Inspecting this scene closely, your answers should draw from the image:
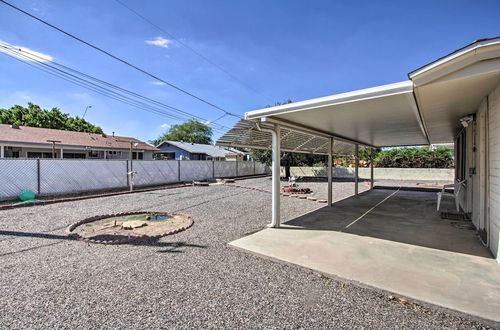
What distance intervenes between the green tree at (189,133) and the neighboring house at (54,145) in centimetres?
2687

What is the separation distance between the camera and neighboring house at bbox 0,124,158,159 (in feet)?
50.7

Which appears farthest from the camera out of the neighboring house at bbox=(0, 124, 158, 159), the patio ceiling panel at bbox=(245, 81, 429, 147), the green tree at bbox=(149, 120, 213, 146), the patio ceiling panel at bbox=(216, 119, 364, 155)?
the green tree at bbox=(149, 120, 213, 146)

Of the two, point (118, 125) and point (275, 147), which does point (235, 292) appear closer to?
point (275, 147)

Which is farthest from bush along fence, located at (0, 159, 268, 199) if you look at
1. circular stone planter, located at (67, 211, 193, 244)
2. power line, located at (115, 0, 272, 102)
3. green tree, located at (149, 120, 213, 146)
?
green tree, located at (149, 120, 213, 146)

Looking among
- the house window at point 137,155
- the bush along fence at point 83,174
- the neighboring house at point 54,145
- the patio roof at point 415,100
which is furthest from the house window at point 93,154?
the patio roof at point 415,100

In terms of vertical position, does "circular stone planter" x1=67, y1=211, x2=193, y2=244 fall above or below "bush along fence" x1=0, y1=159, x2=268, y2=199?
below

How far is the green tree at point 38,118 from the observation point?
24042mm

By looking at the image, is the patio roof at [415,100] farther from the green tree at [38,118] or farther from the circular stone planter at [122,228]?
the green tree at [38,118]

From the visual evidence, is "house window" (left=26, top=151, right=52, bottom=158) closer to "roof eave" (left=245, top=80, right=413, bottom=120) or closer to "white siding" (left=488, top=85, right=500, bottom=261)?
"roof eave" (left=245, top=80, right=413, bottom=120)

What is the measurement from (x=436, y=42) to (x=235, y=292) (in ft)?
33.9

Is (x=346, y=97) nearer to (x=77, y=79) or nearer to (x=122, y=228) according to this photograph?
(x=122, y=228)

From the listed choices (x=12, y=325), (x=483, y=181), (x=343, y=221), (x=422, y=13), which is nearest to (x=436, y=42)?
(x=422, y=13)

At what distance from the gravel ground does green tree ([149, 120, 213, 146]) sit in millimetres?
47050

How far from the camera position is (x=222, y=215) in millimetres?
6781
